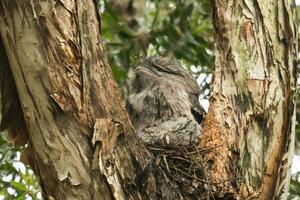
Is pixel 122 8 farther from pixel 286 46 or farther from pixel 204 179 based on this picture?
pixel 204 179

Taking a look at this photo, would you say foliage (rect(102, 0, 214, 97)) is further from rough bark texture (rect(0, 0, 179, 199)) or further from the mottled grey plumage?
rough bark texture (rect(0, 0, 179, 199))

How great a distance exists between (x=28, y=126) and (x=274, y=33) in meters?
1.49

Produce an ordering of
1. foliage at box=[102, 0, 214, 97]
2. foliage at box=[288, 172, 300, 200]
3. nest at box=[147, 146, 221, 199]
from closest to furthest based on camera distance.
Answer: nest at box=[147, 146, 221, 199] < foliage at box=[288, 172, 300, 200] < foliage at box=[102, 0, 214, 97]

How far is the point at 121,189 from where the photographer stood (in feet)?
10.1

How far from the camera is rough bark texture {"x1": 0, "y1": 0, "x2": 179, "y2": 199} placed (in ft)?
10.1

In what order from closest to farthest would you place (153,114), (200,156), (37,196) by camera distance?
1. (200,156)
2. (153,114)
3. (37,196)

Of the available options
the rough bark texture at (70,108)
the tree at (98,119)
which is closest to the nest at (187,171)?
the tree at (98,119)

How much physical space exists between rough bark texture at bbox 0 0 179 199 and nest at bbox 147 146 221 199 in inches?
8.1

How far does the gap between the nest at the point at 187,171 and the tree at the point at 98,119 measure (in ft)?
0.13

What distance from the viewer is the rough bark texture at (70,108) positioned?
307cm

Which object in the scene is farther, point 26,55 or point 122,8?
point 122,8

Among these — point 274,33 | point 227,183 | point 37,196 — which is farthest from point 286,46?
point 37,196

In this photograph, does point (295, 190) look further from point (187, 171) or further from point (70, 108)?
point (70, 108)

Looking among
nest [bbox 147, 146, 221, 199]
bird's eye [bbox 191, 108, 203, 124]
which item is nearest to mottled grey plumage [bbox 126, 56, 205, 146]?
bird's eye [bbox 191, 108, 203, 124]
